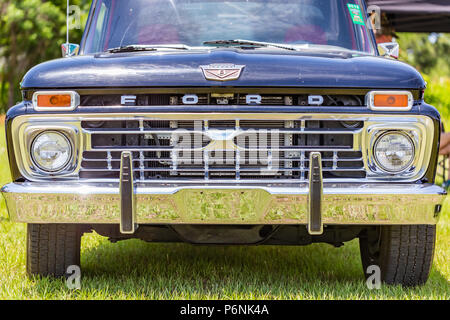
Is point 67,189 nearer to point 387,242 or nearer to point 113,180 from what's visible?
point 113,180

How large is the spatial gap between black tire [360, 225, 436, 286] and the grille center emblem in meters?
1.25

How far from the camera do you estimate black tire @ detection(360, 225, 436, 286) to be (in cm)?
370

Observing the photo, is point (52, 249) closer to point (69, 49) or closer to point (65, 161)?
point (65, 161)

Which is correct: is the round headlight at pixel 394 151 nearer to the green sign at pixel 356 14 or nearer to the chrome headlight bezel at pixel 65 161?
the green sign at pixel 356 14

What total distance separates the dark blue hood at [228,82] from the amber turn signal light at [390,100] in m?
0.04

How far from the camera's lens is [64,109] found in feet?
11.1

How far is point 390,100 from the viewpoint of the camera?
3.37 metres

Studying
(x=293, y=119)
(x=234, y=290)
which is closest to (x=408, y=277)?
(x=234, y=290)

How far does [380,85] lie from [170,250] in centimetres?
251

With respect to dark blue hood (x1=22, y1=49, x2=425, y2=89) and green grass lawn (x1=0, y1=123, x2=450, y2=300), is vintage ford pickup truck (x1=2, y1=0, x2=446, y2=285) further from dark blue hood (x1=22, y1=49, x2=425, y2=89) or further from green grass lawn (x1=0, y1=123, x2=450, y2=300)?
green grass lawn (x1=0, y1=123, x2=450, y2=300)

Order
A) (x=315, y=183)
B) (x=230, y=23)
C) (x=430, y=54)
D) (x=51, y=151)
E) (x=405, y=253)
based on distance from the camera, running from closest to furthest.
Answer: (x=315, y=183) < (x=51, y=151) < (x=405, y=253) < (x=230, y=23) < (x=430, y=54)

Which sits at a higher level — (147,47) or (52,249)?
(147,47)

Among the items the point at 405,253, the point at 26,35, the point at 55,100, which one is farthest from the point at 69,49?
the point at 26,35

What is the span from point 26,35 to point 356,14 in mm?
19130
